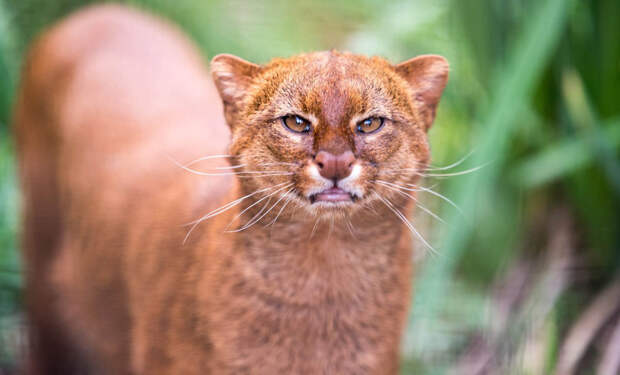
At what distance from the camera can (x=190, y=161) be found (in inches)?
88.0

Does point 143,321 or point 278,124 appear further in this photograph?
point 143,321

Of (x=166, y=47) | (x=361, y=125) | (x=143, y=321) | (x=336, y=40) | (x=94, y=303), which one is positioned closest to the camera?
(x=361, y=125)

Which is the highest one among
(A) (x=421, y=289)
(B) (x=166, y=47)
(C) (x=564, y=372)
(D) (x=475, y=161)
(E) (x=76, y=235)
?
(B) (x=166, y=47)

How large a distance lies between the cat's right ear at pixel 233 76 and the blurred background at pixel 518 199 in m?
1.05

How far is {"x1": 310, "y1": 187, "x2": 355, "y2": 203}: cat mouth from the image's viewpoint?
1423mm

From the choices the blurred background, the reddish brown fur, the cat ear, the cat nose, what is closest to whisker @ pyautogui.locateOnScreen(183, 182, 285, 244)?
the reddish brown fur

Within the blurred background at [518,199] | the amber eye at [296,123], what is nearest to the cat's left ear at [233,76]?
the amber eye at [296,123]

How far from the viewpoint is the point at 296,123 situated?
57.4 inches

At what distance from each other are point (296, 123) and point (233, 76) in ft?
0.68

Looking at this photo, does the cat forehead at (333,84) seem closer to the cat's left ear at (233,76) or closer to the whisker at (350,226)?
the cat's left ear at (233,76)

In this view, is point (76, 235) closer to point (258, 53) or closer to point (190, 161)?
point (190, 161)

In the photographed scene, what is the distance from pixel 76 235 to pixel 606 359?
5.71 feet

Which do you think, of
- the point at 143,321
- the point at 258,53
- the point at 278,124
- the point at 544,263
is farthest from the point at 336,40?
the point at 278,124

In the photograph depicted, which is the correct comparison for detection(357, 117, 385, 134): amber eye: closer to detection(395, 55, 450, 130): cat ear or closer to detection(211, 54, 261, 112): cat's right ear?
detection(395, 55, 450, 130): cat ear
